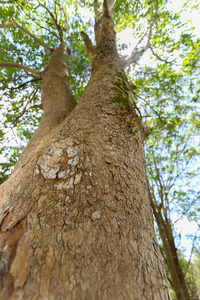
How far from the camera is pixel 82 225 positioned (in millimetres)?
749

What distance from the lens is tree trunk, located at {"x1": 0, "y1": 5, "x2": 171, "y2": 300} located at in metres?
0.59

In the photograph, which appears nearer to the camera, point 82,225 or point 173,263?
point 82,225

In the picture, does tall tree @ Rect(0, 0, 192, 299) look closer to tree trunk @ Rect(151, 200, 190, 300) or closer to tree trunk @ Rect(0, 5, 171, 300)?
tree trunk @ Rect(0, 5, 171, 300)

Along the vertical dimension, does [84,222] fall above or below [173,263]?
below

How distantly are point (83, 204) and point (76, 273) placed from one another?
30cm

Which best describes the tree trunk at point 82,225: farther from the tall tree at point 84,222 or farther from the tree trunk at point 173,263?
the tree trunk at point 173,263

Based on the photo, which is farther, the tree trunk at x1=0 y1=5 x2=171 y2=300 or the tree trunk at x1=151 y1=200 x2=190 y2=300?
the tree trunk at x1=151 y1=200 x2=190 y2=300

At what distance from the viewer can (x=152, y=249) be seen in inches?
32.3

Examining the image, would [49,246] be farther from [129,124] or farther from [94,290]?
[129,124]

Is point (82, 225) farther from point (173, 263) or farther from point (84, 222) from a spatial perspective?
point (173, 263)

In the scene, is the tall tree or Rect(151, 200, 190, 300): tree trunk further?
Rect(151, 200, 190, 300): tree trunk

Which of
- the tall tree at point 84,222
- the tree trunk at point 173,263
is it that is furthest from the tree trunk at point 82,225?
the tree trunk at point 173,263

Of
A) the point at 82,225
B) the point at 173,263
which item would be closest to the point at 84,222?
the point at 82,225

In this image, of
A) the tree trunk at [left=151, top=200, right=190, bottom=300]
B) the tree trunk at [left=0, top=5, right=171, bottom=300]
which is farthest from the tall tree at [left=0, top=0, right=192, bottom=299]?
the tree trunk at [left=151, top=200, right=190, bottom=300]
